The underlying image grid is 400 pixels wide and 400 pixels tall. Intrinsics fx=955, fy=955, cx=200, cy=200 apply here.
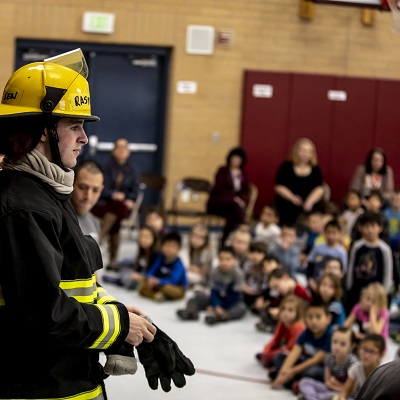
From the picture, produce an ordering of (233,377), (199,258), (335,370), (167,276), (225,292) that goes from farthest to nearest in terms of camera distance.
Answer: (199,258), (167,276), (225,292), (233,377), (335,370)

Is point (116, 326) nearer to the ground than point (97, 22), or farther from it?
nearer to the ground

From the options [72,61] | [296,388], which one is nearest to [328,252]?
[296,388]

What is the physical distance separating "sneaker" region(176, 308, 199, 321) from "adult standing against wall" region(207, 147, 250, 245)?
10.6 ft

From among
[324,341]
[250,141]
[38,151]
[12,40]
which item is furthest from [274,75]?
[38,151]

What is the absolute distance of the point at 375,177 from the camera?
13.2m

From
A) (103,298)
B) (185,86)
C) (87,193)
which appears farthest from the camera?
(185,86)

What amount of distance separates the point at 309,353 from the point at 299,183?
572cm

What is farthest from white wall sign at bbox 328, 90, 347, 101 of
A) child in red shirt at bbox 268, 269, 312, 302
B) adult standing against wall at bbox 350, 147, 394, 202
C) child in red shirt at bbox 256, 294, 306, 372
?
child in red shirt at bbox 256, 294, 306, 372

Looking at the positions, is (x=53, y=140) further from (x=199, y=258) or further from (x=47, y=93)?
(x=199, y=258)

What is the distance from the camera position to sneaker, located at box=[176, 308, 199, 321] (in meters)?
9.07

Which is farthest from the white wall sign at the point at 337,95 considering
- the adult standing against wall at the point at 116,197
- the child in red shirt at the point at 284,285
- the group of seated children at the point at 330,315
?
the child in red shirt at the point at 284,285

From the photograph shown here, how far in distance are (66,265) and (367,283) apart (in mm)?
6138

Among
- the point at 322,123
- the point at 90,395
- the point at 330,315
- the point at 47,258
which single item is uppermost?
the point at 322,123

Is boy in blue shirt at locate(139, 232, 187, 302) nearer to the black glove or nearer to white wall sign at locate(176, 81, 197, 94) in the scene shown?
white wall sign at locate(176, 81, 197, 94)
